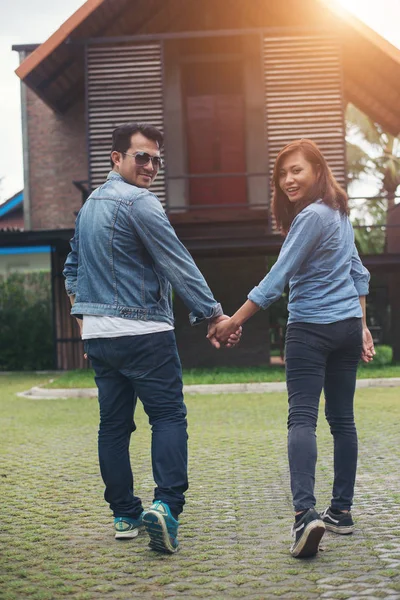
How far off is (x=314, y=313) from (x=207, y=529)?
1.24m

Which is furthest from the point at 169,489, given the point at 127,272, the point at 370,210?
the point at 370,210

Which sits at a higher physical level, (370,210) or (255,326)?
(370,210)

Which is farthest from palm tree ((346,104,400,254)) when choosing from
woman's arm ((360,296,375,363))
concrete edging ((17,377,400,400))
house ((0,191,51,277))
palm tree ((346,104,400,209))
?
woman's arm ((360,296,375,363))

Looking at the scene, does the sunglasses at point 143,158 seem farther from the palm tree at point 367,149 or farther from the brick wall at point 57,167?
the palm tree at point 367,149

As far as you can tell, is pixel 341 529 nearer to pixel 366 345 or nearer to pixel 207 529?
pixel 207 529

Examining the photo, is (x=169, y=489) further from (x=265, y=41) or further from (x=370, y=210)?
(x=370, y=210)

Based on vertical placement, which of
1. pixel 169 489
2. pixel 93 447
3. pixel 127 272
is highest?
pixel 127 272

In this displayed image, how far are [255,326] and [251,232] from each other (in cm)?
221

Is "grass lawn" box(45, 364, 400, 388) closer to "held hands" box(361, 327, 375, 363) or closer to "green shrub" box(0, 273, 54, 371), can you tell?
"green shrub" box(0, 273, 54, 371)

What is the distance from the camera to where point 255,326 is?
19031mm

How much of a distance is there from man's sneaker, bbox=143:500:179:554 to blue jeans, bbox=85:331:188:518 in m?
0.08

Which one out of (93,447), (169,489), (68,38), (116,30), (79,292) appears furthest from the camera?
(116,30)

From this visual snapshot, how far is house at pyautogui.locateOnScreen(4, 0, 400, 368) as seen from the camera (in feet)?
56.3

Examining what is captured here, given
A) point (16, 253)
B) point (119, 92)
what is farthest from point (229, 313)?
point (16, 253)
